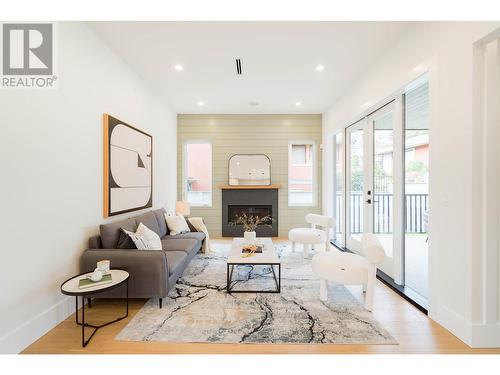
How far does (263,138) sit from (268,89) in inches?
63.0

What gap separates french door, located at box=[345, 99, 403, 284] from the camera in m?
2.95

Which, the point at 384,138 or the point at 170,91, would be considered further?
the point at 170,91

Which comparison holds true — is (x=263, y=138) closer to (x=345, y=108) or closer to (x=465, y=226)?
A: (x=345, y=108)

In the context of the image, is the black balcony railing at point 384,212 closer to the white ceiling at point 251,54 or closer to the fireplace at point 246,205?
the fireplace at point 246,205

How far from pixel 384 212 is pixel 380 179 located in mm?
473

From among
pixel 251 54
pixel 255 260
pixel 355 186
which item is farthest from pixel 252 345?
pixel 355 186

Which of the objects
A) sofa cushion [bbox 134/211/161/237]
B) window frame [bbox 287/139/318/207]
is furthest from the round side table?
window frame [bbox 287/139/318/207]

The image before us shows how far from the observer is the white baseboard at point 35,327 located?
172 cm

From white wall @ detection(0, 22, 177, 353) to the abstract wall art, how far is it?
0.38ft

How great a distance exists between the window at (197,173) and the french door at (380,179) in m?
3.16

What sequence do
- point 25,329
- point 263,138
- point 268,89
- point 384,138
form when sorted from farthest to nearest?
1. point 263,138
2. point 268,89
3. point 384,138
4. point 25,329

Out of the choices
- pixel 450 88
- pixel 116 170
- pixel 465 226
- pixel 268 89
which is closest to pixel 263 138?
pixel 268 89
